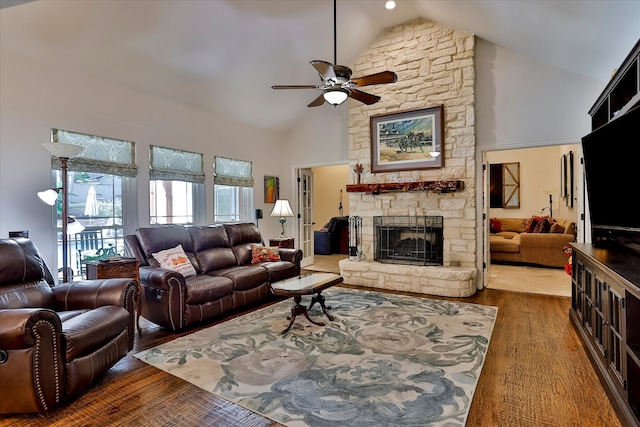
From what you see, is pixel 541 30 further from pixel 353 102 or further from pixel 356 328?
pixel 356 328

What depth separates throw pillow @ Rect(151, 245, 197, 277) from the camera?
3.78 m

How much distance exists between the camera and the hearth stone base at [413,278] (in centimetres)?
468

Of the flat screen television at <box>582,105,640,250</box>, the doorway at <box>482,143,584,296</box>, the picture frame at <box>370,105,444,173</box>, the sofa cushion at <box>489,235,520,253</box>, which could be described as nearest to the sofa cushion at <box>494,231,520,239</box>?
the sofa cushion at <box>489,235,520,253</box>

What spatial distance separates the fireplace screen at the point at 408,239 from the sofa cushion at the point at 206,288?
2.74 metres

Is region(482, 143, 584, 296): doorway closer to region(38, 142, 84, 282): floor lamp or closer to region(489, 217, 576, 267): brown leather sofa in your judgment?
region(489, 217, 576, 267): brown leather sofa

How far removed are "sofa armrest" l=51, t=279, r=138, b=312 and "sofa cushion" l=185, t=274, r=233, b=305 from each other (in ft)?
2.43

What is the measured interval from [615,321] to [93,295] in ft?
12.0

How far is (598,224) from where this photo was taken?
10.3 feet

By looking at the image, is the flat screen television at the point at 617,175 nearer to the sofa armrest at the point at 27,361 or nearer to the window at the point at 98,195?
the sofa armrest at the point at 27,361

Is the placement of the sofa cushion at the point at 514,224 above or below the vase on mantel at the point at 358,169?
below

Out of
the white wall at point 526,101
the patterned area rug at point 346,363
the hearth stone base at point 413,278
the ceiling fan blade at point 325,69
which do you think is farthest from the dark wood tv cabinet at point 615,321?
the ceiling fan blade at point 325,69

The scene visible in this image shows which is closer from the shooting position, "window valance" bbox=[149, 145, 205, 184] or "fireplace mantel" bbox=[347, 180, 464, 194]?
"window valance" bbox=[149, 145, 205, 184]

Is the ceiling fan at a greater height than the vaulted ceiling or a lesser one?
lesser

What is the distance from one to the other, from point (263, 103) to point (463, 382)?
5135 mm
